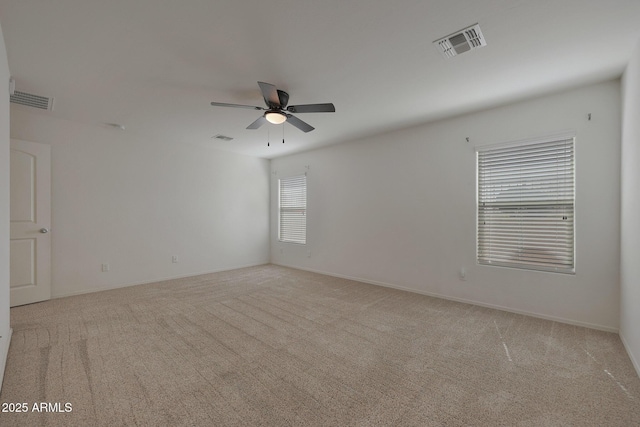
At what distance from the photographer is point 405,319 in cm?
328

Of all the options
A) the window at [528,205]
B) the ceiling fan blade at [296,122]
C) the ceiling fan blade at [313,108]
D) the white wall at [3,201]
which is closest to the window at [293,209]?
the ceiling fan blade at [296,122]

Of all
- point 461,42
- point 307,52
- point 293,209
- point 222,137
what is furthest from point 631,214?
point 222,137

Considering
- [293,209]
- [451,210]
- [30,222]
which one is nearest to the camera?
[30,222]

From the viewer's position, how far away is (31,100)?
334 centimetres

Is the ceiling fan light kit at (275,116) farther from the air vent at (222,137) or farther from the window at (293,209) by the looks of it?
the window at (293,209)

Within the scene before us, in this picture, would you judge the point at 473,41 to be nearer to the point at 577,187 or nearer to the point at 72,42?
the point at 577,187

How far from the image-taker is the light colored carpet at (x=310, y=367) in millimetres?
1728

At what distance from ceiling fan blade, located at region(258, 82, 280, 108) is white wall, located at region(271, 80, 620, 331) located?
8.06ft

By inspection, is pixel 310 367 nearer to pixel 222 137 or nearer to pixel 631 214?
pixel 631 214

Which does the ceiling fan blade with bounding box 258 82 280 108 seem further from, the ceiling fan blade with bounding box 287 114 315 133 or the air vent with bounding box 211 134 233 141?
the air vent with bounding box 211 134 233 141

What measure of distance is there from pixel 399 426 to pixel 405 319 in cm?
Result: 174

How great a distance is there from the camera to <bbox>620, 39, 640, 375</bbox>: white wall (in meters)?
2.26

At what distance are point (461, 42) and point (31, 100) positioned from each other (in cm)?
482

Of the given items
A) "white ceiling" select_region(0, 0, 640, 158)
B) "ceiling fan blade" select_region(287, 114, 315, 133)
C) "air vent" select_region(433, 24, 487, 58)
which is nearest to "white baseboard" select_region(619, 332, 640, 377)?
"white ceiling" select_region(0, 0, 640, 158)
